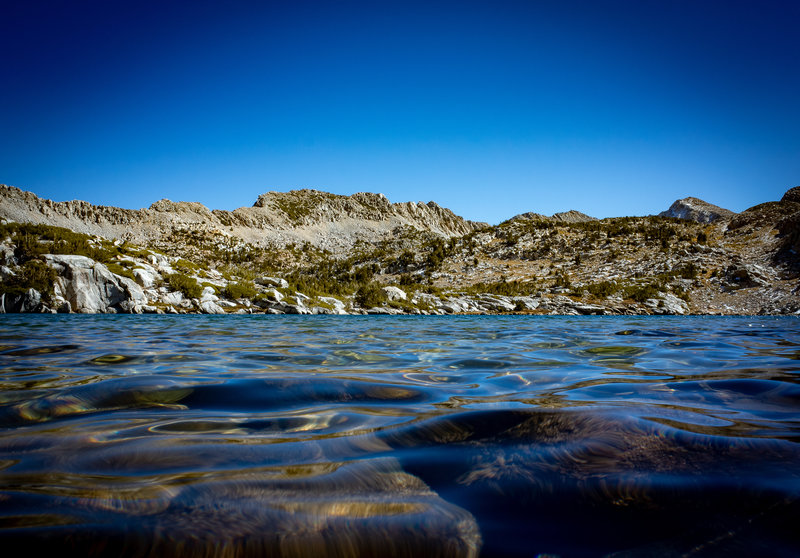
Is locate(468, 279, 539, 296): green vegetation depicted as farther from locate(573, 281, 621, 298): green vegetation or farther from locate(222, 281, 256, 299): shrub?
locate(222, 281, 256, 299): shrub

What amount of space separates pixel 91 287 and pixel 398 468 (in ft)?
167

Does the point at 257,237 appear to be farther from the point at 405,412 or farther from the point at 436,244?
the point at 405,412

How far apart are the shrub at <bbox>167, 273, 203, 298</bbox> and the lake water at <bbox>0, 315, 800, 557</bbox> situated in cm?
4809

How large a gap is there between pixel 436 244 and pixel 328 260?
27169 mm

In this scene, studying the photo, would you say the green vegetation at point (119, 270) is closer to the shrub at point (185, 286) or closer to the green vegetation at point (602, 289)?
the shrub at point (185, 286)

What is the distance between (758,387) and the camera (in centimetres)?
367

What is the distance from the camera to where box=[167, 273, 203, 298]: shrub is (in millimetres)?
47156

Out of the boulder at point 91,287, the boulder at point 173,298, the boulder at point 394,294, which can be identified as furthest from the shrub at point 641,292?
the boulder at point 91,287

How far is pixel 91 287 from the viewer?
1624 inches

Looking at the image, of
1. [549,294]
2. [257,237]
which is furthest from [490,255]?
[257,237]

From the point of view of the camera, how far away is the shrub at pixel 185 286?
47156 mm

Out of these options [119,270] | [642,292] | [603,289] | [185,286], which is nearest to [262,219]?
[185,286]

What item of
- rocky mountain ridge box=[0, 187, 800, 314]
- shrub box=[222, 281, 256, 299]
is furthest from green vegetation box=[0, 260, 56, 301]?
shrub box=[222, 281, 256, 299]

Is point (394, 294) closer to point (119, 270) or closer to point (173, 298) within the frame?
point (173, 298)
